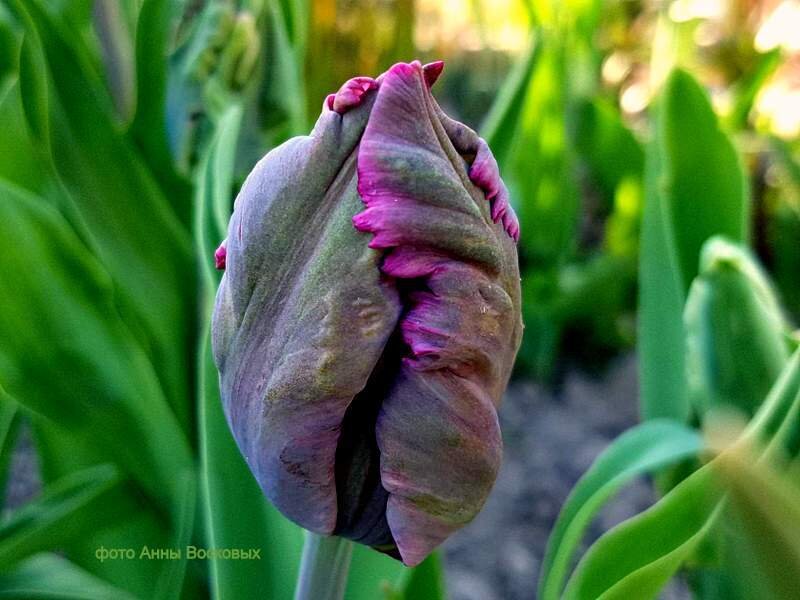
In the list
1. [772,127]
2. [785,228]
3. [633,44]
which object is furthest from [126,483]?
[633,44]

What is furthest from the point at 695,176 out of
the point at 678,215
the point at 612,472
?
the point at 612,472

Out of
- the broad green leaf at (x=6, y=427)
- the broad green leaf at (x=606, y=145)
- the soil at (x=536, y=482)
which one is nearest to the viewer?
the broad green leaf at (x=6, y=427)

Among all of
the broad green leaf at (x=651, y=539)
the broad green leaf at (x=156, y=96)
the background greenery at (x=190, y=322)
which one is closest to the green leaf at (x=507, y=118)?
the background greenery at (x=190, y=322)

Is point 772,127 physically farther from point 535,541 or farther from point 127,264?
point 127,264

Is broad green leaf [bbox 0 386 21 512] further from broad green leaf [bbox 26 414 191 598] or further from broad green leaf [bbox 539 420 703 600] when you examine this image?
broad green leaf [bbox 539 420 703 600]

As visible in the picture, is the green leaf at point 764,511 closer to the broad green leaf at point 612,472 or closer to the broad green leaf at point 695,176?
the broad green leaf at point 612,472

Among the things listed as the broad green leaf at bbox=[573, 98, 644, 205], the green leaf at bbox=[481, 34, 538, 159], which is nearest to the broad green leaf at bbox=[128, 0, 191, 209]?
the green leaf at bbox=[481, 34, 538, 159]

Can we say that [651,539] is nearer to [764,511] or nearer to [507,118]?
[764,511]
